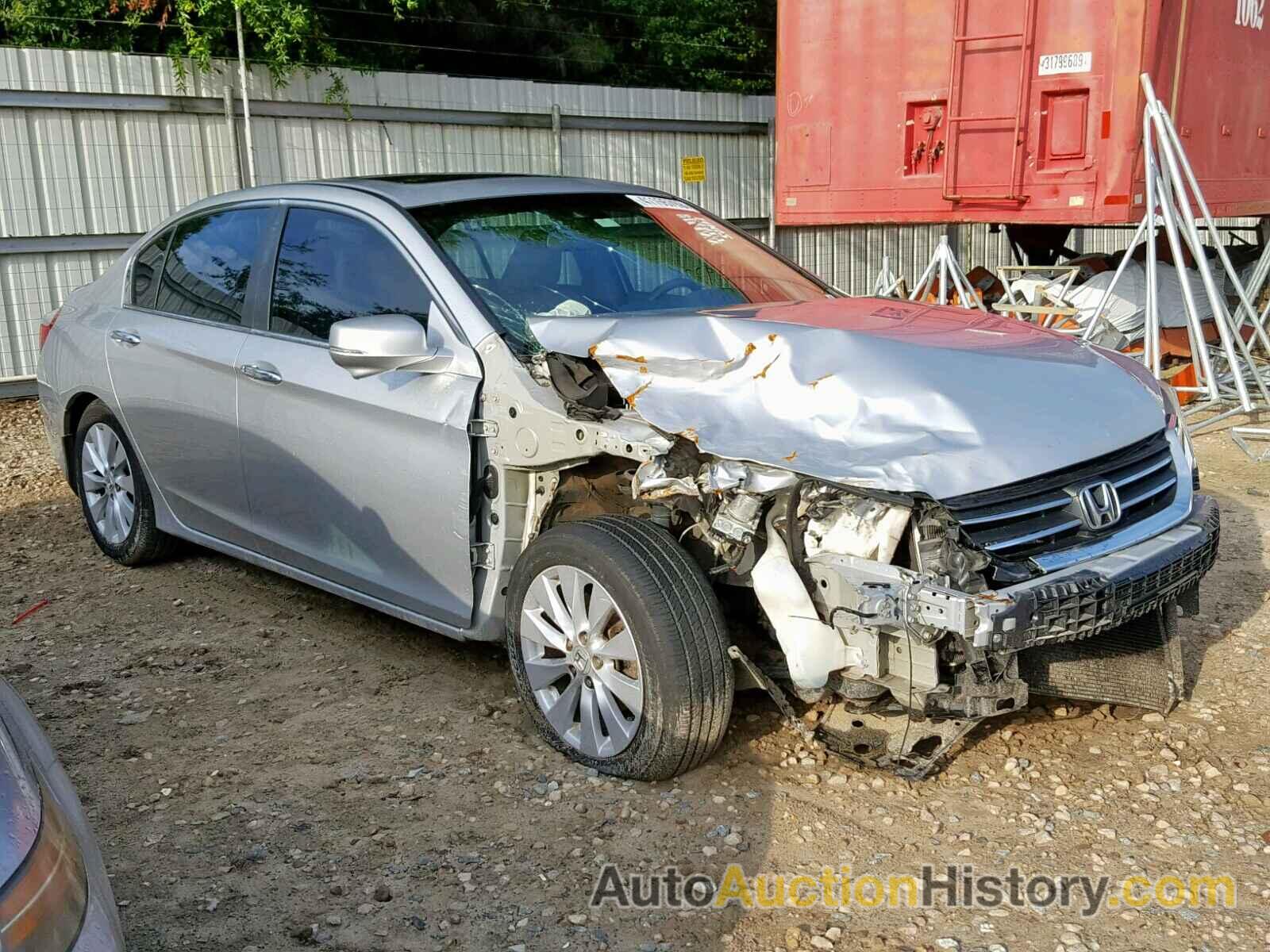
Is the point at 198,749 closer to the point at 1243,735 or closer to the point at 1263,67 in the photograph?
the point at 1243,735

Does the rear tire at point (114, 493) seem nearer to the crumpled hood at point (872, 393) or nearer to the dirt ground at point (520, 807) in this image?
the dirt ground at point (520, 807)

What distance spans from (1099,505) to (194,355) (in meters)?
3.33

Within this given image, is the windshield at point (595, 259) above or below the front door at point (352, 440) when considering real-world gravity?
above

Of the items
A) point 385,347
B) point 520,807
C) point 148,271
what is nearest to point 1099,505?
point 520,807

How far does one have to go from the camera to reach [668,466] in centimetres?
332

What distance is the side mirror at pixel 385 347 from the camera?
3602 millimetres

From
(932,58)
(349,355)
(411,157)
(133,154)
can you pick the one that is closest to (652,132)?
(411,157)

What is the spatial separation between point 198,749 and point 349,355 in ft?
4.43

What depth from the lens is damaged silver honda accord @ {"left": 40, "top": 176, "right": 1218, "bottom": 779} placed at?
3.04m

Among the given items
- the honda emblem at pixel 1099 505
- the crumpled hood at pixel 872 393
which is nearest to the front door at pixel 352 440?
the crumpled hood at pixel 872 393

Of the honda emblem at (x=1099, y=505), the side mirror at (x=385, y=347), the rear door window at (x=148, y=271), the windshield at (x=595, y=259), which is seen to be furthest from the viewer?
the rear door window at (x=148, y=271)

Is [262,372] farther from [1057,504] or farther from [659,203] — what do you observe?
[1057,504]

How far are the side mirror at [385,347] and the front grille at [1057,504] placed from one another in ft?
5.43

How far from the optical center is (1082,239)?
51.8 ft
